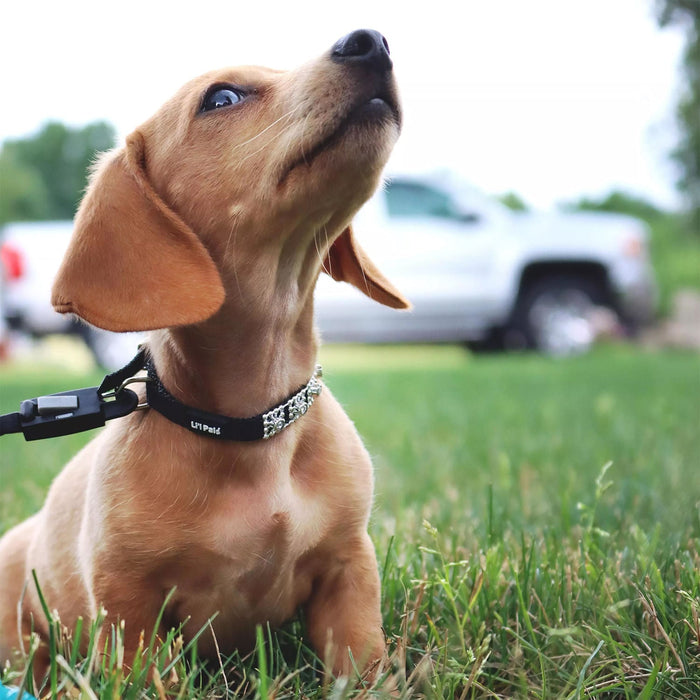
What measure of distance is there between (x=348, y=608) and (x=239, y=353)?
61 cm

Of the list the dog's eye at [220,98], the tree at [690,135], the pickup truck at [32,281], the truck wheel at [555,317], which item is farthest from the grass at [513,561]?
the tree at [690,135]

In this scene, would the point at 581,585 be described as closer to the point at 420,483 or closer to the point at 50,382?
the point at 420,483

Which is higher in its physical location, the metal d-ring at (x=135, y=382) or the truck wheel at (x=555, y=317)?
the metal d-ring at (x=135, y=382)

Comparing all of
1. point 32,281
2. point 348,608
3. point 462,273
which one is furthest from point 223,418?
point 462,273

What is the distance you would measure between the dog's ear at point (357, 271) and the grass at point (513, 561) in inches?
11.7

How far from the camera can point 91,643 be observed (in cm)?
165

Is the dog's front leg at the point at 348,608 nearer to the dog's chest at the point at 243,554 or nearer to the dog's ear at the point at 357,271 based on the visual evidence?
the dog's chest at the point at 243,554

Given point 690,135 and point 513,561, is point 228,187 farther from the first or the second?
point 690,135

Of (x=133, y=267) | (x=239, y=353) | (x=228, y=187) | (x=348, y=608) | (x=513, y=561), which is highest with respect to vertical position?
(x=228, y=187)

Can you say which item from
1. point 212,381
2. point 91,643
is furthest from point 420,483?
point 91,643

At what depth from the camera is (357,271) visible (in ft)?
7.54

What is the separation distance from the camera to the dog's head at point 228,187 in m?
1.78

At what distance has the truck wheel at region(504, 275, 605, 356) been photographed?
494 inches

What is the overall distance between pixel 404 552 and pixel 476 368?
24.1 feet
